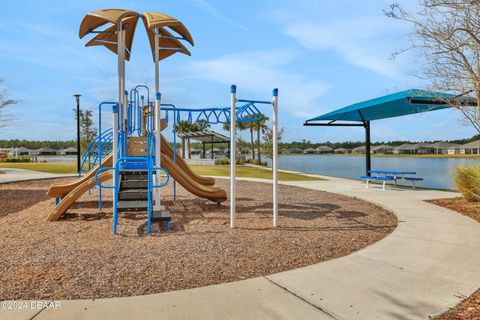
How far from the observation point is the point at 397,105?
13477mm

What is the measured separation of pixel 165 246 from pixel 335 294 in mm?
2836

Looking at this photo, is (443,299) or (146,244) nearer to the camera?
(443,299)

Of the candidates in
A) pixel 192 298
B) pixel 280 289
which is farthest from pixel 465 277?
pixel 192 298

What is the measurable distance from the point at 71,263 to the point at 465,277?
473 centimetres

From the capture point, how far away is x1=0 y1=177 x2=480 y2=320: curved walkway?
3174 mm

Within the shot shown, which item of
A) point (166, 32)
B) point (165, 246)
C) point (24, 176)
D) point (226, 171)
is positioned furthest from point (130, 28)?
point (226, 171)

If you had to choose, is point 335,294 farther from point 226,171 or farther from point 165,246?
point 226,171

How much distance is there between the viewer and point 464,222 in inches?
287

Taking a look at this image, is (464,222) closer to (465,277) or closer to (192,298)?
(465,277)

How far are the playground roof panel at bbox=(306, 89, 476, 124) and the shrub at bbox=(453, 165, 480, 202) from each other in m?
1.85

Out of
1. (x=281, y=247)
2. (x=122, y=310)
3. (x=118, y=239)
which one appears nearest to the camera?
(x=122, y=310)

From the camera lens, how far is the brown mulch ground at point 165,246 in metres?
4.04

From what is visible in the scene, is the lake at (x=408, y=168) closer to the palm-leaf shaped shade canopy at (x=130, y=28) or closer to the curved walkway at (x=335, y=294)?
the curved walkway at (x=335, y=294)

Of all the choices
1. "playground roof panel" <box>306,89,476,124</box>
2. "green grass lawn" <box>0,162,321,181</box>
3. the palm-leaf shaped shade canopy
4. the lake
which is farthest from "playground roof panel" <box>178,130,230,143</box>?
the palm-leaf shaped shade canopy
